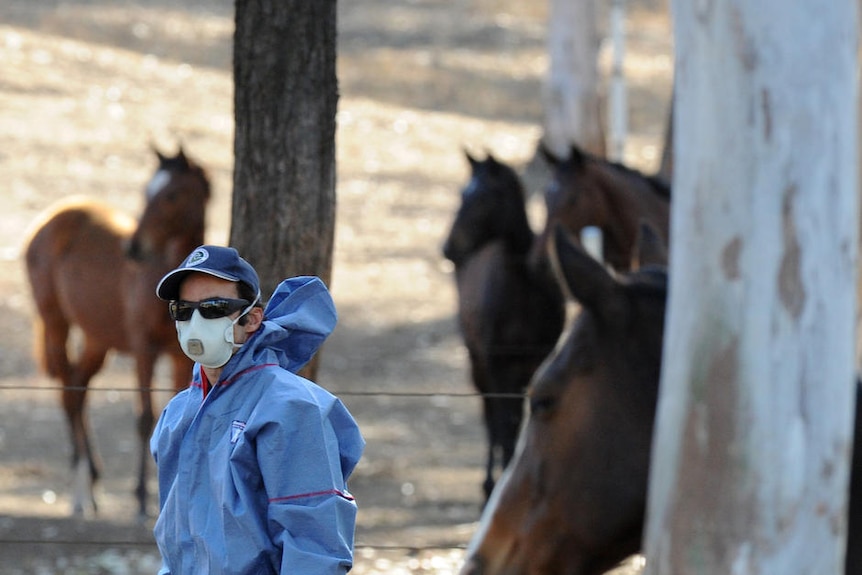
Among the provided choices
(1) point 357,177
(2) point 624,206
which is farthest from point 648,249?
(1) point 357,177

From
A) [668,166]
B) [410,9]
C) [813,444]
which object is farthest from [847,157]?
[410,9]

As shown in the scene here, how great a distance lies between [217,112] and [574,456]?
21.3m

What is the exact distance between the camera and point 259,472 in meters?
2.84

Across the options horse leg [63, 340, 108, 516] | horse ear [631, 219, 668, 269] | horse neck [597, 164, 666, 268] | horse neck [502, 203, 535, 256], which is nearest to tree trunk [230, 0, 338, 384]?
horse ear [631, 219, 668, 269]

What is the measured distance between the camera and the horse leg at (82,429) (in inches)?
349

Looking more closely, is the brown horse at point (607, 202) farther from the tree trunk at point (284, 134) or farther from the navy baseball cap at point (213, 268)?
the navy baseball cap at point (213, 268)

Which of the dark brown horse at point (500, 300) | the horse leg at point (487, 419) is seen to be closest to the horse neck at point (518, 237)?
the dark brown horse at point (500, 300)

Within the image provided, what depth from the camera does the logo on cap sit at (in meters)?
2.94

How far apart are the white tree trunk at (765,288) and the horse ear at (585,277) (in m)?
0.32

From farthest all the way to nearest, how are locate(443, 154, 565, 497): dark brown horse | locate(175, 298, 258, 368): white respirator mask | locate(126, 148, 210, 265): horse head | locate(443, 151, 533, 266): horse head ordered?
locate(443, 151, 533, 266): horse head → locate(443, 154, 565, 497): dark brown horse → locate(126, 148, 210, 265): horse head → locate(175, 298, 258, 368): white respirator mask

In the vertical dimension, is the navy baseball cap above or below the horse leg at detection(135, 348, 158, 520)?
above

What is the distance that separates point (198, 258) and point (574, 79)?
51.8ft

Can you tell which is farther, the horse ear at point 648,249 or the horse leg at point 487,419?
the horse leg at point 487,419

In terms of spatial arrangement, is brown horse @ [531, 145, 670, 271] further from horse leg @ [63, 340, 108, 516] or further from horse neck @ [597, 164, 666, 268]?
horse leg @ [63, 340, 108, 516]
